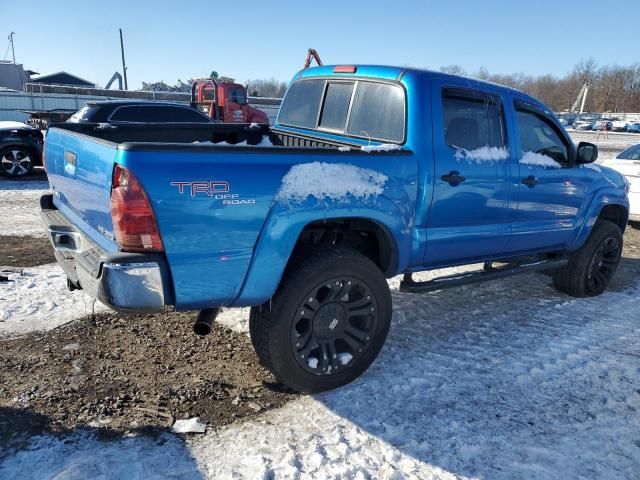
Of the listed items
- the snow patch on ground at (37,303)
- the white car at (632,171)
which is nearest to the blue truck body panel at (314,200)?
the snow patch on ground at (37,303)

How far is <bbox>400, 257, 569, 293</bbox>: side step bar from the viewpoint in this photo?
151 inches

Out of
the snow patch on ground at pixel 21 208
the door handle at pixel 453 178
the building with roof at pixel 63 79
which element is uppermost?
the building with roof at pixel 63 79

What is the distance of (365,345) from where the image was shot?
342 cm

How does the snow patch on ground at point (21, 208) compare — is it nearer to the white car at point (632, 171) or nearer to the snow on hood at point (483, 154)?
the snow on hood at point (483, 154)

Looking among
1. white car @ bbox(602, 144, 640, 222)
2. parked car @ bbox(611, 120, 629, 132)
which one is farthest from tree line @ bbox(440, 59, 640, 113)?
white car @ bbox(602, 144, 640, 222)

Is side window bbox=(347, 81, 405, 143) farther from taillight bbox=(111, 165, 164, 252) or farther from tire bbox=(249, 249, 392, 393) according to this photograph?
taillight bbox=(111, 165, 164, 252)

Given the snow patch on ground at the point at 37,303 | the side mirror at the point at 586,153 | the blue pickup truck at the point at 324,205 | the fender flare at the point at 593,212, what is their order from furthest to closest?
the fender flare at the point at 593,212
the side mirror at the point at 586,153
the snow patch on ground at the point at 37,303
the blue pickup truck at the point at 324,205

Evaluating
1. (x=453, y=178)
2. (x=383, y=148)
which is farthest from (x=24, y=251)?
(x=453, y=178)

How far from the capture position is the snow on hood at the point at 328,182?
9.41ft

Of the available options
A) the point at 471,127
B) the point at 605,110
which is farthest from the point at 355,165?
the point at 605,110

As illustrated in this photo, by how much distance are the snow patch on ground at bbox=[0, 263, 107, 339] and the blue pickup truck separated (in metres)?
0.89

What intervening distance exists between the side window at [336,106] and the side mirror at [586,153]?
2.28 metres

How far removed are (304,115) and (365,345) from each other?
2332mm

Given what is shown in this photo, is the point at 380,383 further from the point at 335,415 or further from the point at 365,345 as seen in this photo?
the point at 335,415
